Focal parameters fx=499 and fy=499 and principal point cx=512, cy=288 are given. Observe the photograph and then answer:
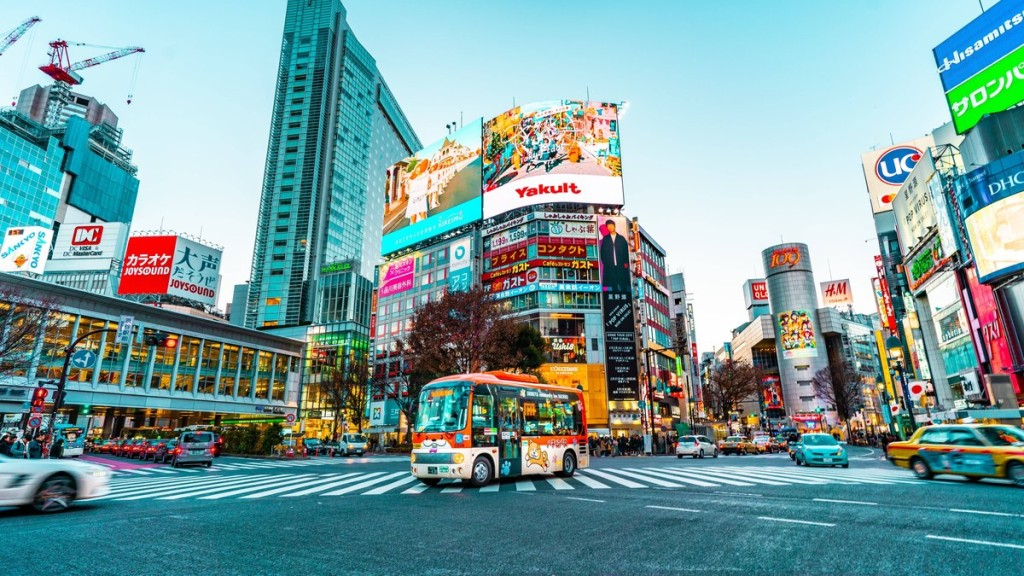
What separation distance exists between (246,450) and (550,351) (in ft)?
108

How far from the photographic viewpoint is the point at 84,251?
54.5 m

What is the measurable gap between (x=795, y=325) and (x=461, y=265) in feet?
280

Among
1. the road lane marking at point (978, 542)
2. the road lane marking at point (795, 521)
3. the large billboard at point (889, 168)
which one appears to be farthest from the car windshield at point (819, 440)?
the large billboard at point (889, 168)

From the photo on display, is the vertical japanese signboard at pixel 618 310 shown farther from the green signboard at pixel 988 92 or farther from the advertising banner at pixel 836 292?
the advertising banner at pixel 836 292

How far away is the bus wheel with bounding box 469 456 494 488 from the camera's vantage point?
12906mm

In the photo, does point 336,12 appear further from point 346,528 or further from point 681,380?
point 346,528

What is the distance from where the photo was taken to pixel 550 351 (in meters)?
58.0

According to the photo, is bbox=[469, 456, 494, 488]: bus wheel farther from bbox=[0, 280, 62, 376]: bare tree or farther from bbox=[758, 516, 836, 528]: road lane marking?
bbox=[0, 280, 62, 376]: bare tree

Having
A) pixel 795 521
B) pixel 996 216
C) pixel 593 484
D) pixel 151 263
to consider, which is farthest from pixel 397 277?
pixel 795 521

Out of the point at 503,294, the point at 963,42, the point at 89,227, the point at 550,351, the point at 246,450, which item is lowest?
the point at 246,450

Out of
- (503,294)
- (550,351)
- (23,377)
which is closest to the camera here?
(23,377)

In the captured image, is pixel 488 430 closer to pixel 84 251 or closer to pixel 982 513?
pixel 982 513

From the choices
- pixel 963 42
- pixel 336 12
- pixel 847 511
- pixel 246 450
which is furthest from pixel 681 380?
pixel 336 12

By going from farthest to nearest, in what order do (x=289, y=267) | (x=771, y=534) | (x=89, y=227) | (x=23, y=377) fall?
1. (x=289, y=267)
2. (x=89, y=227)
3. (x=23, y=377)
4. (x=771, y=534)
